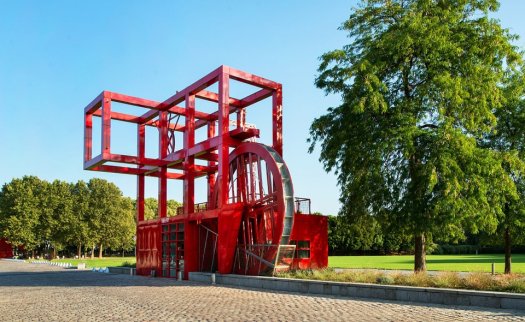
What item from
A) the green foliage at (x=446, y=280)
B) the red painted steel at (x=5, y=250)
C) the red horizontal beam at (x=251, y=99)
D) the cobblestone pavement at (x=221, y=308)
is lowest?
the red painted steel at (x=5, y=250)

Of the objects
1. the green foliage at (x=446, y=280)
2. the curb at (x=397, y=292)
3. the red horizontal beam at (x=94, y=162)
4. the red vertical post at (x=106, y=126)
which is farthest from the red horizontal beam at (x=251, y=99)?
the green foliage at (x=446, y=280)

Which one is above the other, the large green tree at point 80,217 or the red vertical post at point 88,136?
the red vertical post at point 88,136

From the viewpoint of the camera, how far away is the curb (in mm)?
11945

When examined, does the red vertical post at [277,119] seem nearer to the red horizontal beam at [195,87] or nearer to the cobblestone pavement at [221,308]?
the red horizontal beam at [195,87]

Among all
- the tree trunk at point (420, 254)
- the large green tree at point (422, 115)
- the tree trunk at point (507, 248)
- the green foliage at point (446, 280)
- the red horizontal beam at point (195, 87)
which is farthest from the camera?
the red horizontal beam at point (195, 87)

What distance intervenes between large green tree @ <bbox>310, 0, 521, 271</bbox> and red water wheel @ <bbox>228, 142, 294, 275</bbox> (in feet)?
8.68

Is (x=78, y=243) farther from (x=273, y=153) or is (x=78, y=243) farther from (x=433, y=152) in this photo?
(x=433, y=152)

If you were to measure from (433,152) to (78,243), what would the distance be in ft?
219

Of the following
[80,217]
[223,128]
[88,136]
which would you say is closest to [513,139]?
[223,128]

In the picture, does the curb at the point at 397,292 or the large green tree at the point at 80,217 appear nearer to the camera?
the curb at the point at 397,292

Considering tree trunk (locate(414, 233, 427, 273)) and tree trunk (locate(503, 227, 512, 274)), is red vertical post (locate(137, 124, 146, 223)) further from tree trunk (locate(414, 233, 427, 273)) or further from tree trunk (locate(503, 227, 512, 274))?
tree trunk (locate(503, 227, 512, 274))

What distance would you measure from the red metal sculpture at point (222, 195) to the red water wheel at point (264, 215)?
5cm

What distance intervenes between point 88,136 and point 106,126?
325cm

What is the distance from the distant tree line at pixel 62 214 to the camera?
71.5 meters
